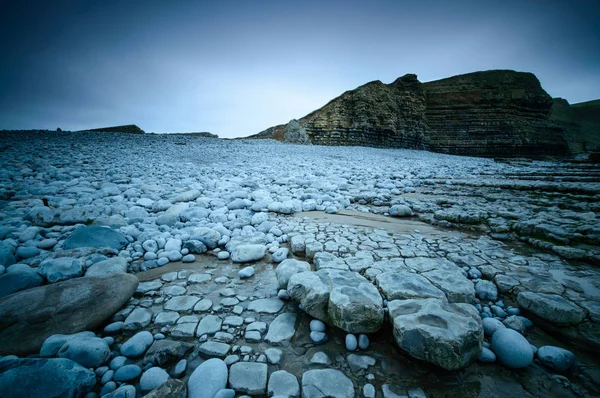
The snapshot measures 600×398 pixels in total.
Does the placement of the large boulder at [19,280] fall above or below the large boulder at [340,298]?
above

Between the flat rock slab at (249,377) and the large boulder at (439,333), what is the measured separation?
0.65 metres

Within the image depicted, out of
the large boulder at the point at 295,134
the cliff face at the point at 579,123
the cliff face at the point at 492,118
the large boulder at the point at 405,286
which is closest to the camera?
the large boulder at the point at 405,286

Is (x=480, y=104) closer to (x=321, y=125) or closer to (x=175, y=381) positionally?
(x=321, y=125)

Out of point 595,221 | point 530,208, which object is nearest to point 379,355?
point 595,221

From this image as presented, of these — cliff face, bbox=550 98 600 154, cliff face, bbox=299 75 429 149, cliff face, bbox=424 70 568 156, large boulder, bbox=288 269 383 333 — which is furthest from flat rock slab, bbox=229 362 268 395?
cliff face, bbox=550 98 600 154

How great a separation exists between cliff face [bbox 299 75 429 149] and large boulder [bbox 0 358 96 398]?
1729 cm

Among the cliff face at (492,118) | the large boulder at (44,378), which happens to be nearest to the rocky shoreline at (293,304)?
the large boulder at (44,378)

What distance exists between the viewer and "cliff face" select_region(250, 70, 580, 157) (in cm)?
1973

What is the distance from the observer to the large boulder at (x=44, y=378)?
0.81 m

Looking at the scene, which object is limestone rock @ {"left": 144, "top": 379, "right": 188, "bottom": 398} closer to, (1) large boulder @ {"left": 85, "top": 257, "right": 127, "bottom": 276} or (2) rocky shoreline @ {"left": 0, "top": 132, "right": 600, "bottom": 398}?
(2) rocky shoreline @ {"left": 0, "top": 132, "right": 600, "bottom": 398}

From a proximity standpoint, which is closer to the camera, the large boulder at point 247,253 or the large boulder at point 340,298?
the large boulder at point 340,298

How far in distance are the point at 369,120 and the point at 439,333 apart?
19.2 metres

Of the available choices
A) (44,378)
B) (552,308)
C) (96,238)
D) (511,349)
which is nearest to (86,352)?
(44,378)

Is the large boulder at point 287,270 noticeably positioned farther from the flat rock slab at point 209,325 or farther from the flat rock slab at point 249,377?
the flat rock slab at point 249,377
